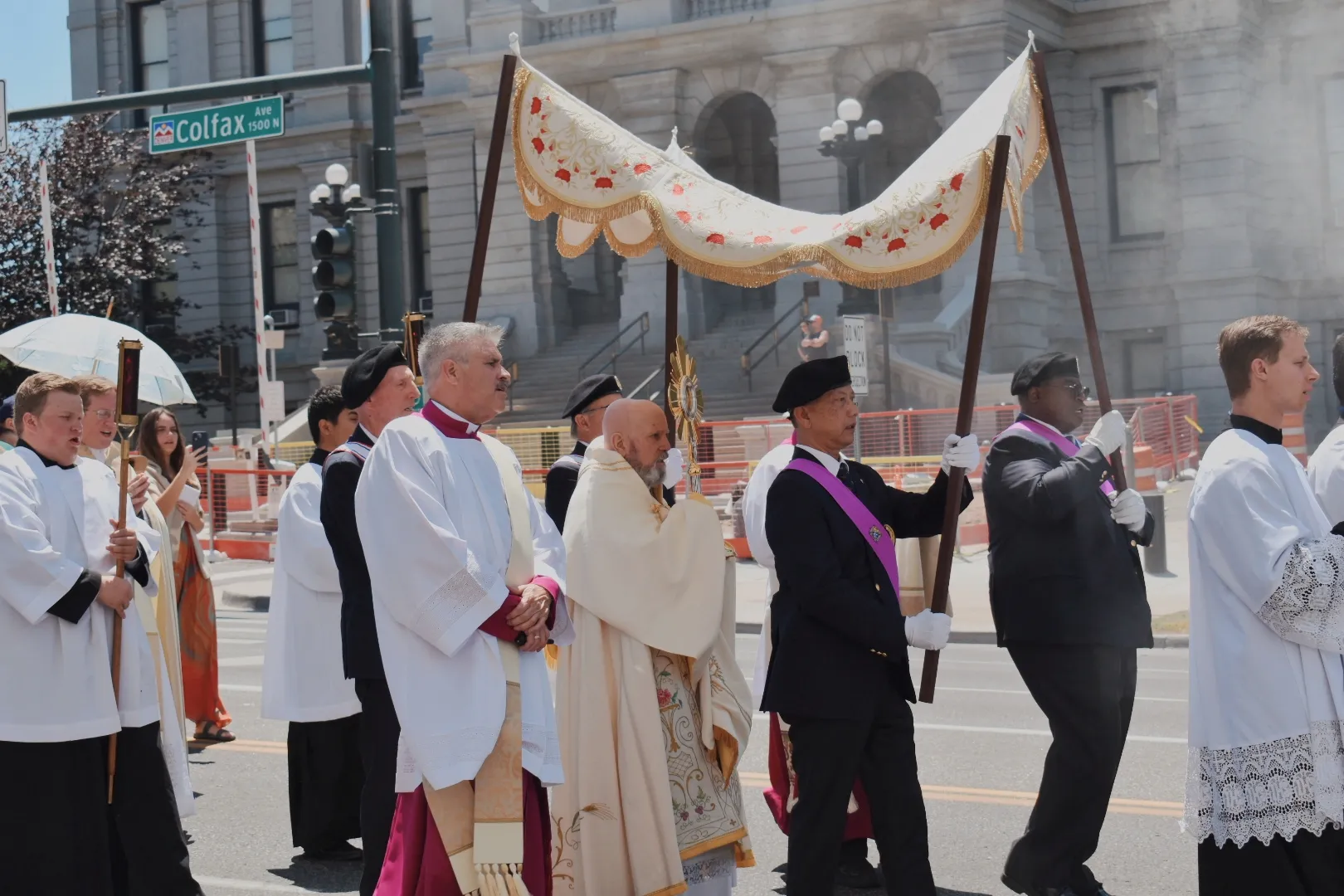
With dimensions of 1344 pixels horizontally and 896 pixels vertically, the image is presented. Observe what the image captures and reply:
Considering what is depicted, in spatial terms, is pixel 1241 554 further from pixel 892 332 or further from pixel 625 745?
pixel 892 332

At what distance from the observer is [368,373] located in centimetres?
612

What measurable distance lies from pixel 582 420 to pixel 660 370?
22065 mm

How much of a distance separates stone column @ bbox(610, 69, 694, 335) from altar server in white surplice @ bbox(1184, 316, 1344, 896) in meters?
27.5

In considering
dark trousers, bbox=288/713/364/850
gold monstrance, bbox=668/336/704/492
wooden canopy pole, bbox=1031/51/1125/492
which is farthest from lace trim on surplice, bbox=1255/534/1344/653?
dark trousers, bbox=288/713/364/850

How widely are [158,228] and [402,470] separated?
39.6 meters

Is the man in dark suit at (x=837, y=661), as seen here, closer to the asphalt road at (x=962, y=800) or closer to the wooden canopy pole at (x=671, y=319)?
the asphalt road at (x=962, y=800)

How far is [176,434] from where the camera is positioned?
941 centimetres

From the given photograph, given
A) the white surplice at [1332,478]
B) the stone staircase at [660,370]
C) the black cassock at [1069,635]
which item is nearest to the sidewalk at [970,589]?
the black cassock at [1069,635]

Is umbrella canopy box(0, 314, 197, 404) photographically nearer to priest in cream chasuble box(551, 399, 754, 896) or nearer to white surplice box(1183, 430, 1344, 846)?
priest in cream chasuble box(551, 399, 754, 896)

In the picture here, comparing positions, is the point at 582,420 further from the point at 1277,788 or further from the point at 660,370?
the point at 660,370

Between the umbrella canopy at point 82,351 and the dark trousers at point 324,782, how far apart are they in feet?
11.7

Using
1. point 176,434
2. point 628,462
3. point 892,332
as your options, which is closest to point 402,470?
point 628,462

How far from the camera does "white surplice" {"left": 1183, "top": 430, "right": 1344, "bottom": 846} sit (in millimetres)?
4637

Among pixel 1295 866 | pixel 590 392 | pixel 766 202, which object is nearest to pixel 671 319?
pixel 590 392
